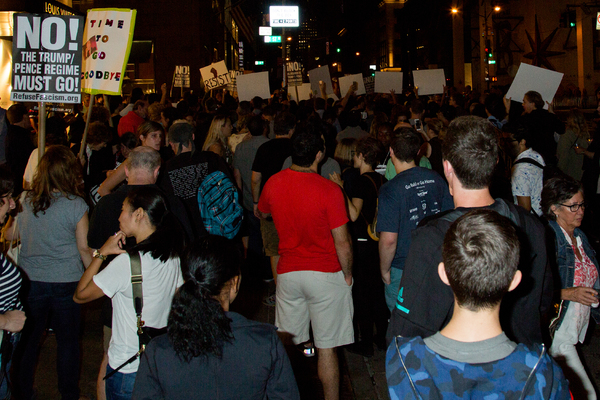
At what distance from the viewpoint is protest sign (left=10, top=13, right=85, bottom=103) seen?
5.47 metres

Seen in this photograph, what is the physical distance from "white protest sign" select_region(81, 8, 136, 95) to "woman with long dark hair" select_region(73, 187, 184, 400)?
11.4 feet

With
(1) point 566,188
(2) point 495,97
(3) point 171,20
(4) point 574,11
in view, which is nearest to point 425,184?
(1) point 566,188

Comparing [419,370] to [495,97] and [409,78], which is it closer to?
[495,97]

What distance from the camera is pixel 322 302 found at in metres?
4.29

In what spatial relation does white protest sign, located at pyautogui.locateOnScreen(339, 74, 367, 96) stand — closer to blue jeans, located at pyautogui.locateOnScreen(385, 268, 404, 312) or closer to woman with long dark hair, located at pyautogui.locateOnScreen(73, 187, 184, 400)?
blue jeans, located at pyautogui.locateOnScreen(385, 268, 404, 312)

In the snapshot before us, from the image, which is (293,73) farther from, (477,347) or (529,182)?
(477,347)

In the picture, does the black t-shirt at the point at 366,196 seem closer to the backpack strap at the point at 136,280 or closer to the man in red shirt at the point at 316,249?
the man in red shirt at the point at 316,249

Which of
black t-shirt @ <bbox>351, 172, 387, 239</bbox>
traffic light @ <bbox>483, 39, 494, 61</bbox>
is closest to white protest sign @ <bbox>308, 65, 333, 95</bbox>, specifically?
black t-shirt @ <bbox>351, 172, 387, 239</bbox>

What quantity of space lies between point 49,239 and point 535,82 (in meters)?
7.55

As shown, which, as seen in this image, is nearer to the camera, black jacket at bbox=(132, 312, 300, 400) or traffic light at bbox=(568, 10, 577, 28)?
black jacket at bbox=(132, 312, 300, 400)

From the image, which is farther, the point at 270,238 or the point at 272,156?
the point at 272,156

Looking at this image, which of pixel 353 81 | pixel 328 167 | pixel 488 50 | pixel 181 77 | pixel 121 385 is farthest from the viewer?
pixel 488 50

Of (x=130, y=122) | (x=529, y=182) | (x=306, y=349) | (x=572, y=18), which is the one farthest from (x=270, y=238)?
(x=572, y=18)

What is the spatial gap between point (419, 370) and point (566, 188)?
2.80 meters
